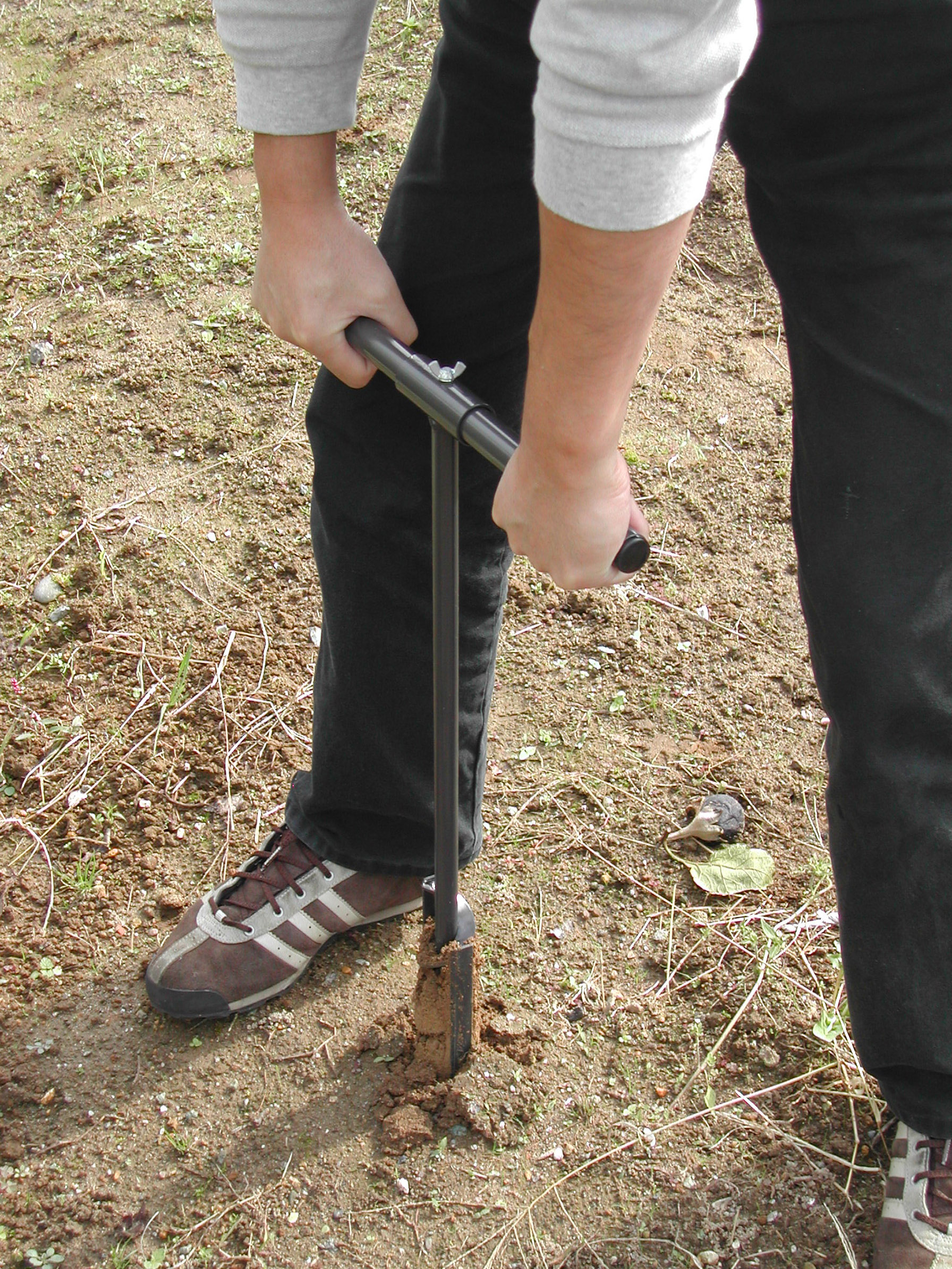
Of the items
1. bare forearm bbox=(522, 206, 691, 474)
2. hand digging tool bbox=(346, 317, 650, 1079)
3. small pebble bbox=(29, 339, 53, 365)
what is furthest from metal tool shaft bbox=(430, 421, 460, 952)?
small pebble bbox=(29, 339, 53, 365)

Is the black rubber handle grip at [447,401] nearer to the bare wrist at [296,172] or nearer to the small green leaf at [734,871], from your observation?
the bare wrist at [296,172]

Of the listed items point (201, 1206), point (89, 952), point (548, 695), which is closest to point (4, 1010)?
point (89, 952)

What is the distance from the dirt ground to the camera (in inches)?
60.1

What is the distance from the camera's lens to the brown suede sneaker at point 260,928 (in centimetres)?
170

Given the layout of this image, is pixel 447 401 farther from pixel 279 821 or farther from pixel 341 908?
pixel 279 821

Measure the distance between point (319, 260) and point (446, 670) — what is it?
493mm

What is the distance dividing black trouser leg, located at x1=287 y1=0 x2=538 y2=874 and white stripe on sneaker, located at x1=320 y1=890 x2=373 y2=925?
0.06 metres

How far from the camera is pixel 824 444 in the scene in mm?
1130

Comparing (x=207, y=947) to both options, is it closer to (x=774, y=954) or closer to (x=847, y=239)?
(x=774, y=954)

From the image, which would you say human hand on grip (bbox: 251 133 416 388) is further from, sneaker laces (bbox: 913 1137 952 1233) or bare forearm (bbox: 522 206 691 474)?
sneaker laces (bbox: 913 1137 952 1233)

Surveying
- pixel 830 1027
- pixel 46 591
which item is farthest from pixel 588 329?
pixel 46 591

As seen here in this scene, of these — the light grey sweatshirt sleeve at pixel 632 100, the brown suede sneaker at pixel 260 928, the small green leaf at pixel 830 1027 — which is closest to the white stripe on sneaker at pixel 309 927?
the brown suede sneaker at pixel 260 928

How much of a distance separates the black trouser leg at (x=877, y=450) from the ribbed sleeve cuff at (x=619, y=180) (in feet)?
0.72

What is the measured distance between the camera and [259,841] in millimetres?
1926
